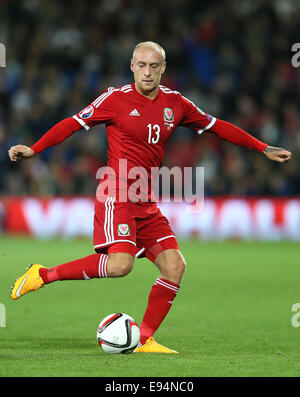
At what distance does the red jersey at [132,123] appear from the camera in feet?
20.1

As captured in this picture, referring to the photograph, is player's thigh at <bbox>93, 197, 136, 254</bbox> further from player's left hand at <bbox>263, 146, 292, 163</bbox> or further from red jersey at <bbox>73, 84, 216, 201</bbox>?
player's left hand at <bbox>263, 146, 292, 163</bbox>

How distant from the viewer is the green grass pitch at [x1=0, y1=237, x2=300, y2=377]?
5164mm

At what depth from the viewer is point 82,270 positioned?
236 inches

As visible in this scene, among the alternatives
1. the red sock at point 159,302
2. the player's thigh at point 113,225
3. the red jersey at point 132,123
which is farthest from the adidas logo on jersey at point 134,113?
the red sock at point 159,302

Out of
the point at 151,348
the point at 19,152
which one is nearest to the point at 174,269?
the point at 151,348

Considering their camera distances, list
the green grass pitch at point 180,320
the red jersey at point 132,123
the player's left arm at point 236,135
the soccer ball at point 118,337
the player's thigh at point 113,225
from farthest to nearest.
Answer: the player's left arm at point 236,135 < the red jersey at point 132,123 < the player's thigh at point 113,225 < the soccer ball at point 118,337 < the green grass pitch at point 180,320

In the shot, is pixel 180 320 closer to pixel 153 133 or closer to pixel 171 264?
pixel 171 264

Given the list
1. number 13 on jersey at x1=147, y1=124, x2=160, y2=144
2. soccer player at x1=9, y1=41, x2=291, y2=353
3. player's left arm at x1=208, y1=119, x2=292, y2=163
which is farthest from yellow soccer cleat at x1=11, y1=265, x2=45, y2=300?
player's left arm at x1=208, y1=119, x2=292, y2=163

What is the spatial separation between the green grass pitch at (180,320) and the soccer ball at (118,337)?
0.07 metres

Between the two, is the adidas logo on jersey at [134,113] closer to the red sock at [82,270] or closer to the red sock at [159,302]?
the red sock at [82,270]

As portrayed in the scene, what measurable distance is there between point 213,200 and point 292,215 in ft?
5.40

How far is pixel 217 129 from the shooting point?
6.58m

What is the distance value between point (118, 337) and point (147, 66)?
2.01 metres

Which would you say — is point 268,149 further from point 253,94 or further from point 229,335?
point 253,94
